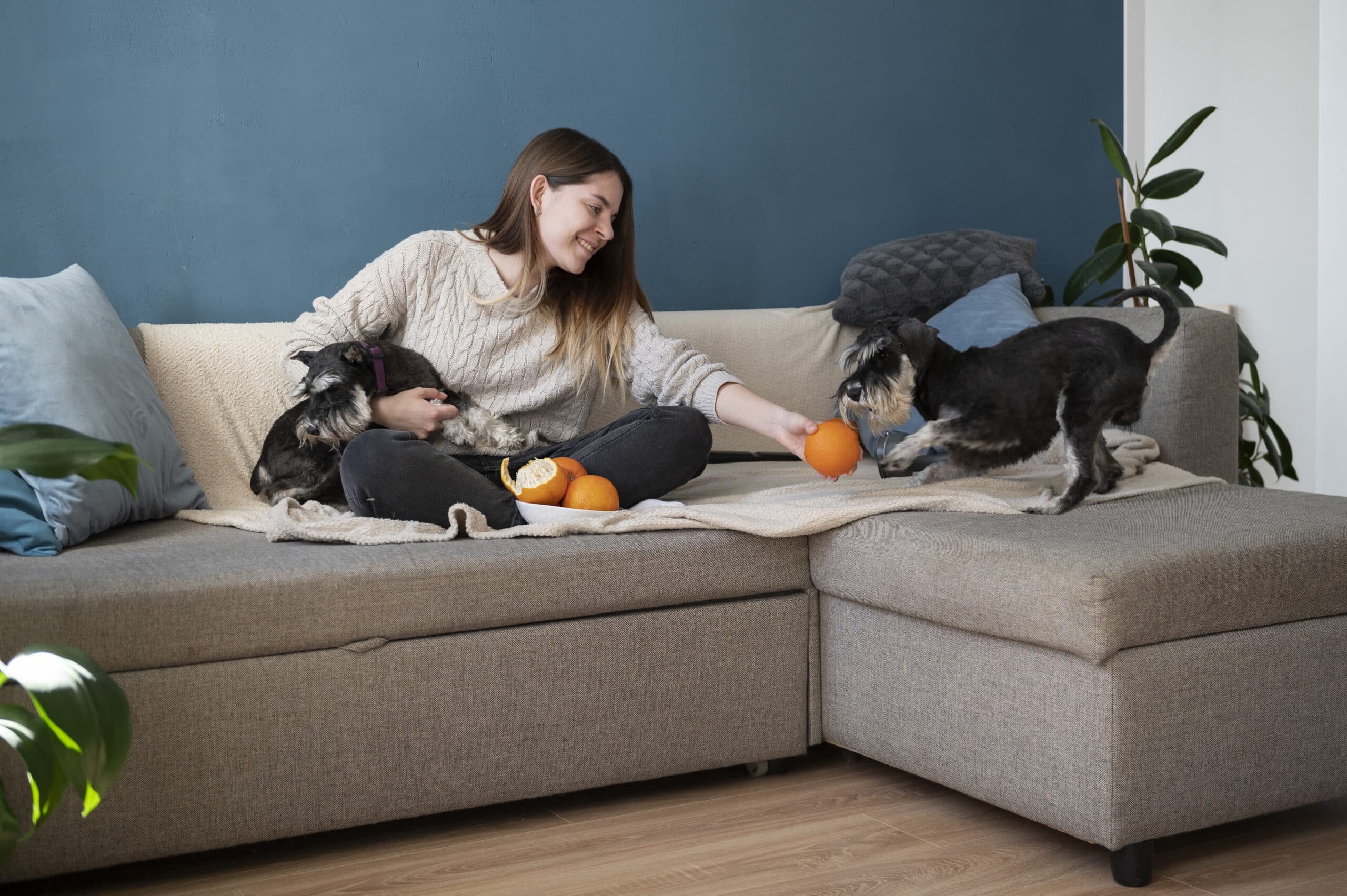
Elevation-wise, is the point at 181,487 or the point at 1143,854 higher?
the point at 181,487

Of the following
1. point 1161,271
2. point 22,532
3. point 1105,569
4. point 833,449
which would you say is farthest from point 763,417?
point 1161,271

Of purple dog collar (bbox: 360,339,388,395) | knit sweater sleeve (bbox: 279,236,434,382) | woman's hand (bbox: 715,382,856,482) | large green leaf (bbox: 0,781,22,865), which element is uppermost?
knit sweater sleeve (bbox: 279,236,434,382)

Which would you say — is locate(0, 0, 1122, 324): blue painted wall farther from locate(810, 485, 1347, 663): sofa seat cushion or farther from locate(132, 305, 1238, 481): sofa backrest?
locate(810, 485, 1347, 663): sofa seat cushion

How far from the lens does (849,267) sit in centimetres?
312

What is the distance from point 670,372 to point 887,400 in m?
0.57

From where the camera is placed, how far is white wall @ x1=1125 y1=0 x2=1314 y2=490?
459cm

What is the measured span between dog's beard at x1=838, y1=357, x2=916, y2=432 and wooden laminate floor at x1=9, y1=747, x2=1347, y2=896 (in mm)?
656

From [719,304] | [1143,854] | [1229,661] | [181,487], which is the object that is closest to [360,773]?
[181,487]

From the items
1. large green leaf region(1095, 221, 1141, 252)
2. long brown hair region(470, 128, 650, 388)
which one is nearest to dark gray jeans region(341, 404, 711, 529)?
long brown hair region(470, 128, 650, 388)

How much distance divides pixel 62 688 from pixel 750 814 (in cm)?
133

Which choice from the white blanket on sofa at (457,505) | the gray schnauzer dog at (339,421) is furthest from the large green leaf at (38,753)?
the gray schnauzer dog at (339,421)

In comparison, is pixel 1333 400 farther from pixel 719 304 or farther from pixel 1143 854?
pixel 1143 854

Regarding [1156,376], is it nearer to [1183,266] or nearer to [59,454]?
[1183,266]

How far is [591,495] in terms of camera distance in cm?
208
